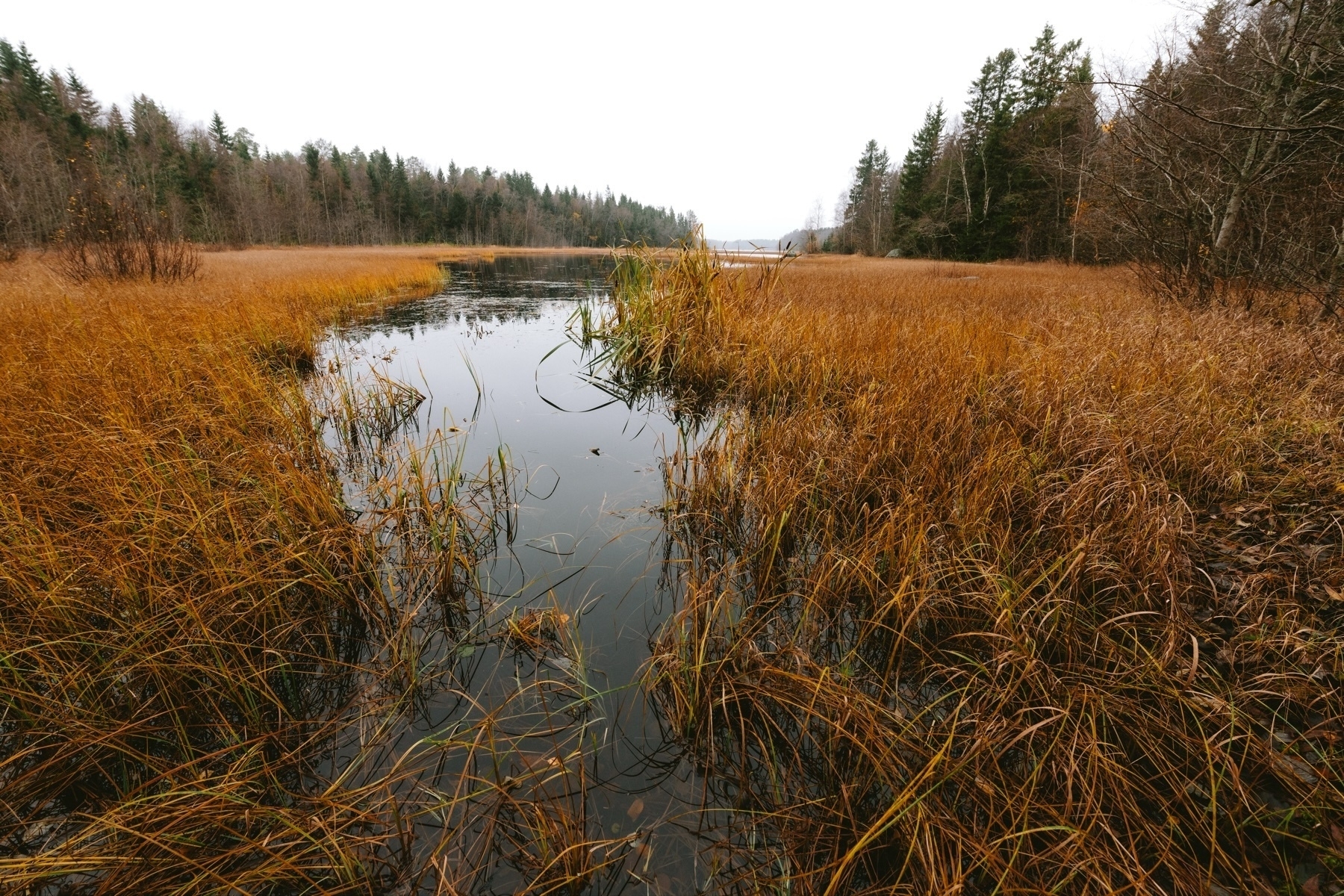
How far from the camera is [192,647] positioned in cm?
171

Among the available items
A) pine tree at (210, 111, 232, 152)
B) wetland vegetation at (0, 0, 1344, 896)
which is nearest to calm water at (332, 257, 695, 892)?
wetland vegetation at (0, 0, 1344, 896)

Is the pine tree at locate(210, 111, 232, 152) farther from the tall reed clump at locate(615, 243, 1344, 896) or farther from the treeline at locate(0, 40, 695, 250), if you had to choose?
the tall reed clump at locate(615, 243, 1344, 896)

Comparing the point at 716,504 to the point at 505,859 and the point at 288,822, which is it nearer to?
the point at 505,859

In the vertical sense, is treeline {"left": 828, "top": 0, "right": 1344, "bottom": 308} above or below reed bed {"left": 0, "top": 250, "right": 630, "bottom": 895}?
above

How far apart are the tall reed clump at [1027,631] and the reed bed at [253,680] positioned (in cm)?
61

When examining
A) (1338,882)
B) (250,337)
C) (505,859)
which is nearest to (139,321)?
(250,337)

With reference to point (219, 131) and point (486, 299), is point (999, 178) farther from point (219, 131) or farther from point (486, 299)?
point (219, 131)

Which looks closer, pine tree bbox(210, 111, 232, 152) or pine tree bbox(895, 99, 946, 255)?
pine tree bbox(895, 99, 946, 255)

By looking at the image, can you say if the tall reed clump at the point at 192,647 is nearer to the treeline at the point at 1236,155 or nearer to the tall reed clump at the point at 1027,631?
the tall reed clump at the point at 1027,631

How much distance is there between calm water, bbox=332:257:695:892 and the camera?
1.57 meters

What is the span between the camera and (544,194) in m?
77.0

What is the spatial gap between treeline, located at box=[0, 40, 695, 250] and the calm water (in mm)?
4952

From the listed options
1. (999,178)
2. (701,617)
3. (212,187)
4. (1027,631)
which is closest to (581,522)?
(701,617)

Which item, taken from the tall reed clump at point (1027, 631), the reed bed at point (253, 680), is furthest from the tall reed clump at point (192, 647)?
the tall reed clump at point (1027, 631)
